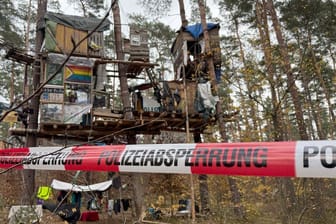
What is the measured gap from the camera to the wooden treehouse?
8.87 meters

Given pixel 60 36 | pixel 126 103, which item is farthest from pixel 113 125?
pixel 60 36

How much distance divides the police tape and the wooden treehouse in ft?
14.0

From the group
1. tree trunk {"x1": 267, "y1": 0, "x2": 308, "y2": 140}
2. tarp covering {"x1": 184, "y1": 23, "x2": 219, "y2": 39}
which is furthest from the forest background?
tarp covering {"x1": 184, "y1": 23, "x2": 219, "y2": 39}

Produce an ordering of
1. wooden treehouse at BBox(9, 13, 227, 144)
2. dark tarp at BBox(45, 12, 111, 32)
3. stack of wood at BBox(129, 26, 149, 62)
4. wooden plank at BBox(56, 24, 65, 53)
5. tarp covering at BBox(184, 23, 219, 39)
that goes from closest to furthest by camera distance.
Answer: wooden treehouse at BBox(9, 13, 227, 144) → wooden plank at BBox(56, 24, 65, 53) → dark tarp at BBox(45, 12, 111, 32) → stack of wood at BBox(129, 26, 149, 62) → tarp covering at BBox(184, 23, 219, 39)

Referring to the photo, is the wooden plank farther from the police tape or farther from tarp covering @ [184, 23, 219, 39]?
the police tape

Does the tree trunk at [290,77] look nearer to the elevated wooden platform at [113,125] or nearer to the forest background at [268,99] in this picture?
the forest background at [268,99]

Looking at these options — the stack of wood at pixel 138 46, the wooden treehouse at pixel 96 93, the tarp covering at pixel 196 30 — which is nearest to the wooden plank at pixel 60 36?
the wooden treehouse at pixel 96 93

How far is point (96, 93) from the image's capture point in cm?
1005

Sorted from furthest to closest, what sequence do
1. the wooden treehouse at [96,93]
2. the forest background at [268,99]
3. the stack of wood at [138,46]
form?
the stack of wood at [138,46]
the wooden treehouse at [96,93]
the forest background at [268,99]

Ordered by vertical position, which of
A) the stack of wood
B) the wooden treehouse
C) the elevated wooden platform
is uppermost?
the stack of wood

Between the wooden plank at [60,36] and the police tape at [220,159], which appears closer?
the police tape at [220,159]

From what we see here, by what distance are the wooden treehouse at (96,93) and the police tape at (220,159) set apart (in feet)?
14.0

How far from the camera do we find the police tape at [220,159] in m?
2.69

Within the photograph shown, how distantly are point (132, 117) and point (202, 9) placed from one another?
4160 mm
